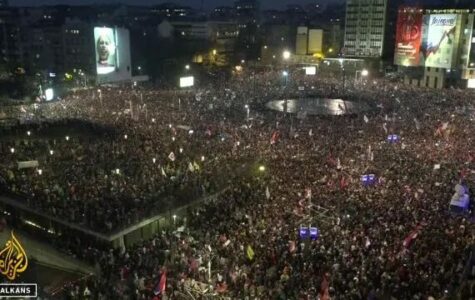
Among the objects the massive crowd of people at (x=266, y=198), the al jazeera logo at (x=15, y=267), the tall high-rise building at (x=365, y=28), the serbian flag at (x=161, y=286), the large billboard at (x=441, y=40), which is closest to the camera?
the al jazeera logo at (x=15, y=267)

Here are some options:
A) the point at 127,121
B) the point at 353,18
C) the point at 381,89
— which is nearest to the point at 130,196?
the point at 127,121

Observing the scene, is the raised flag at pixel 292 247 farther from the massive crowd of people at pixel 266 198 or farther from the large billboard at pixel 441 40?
the large billboard at pixel 441 40

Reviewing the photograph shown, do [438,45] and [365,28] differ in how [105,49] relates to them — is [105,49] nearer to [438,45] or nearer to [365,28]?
[438,45]

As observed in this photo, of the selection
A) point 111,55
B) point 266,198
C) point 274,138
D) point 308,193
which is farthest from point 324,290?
point 111,55

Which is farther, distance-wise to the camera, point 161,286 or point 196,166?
point 196,166

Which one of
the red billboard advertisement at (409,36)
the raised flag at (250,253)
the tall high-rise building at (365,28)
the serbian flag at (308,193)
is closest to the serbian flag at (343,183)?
the serbian flag at (308,193)

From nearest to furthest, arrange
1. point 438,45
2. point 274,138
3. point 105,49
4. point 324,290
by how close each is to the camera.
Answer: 1. point 324,290
2. point 274,138
3. point 105,49
4. point 438,45

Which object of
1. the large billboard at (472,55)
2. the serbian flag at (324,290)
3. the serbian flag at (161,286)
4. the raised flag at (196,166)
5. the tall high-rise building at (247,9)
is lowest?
the serbian flag at (161,286)
